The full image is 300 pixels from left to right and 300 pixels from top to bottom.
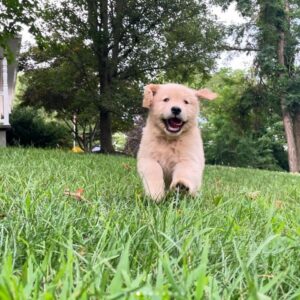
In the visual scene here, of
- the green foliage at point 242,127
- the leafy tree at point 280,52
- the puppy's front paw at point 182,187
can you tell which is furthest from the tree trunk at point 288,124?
the puppy's front paw at point 182,187

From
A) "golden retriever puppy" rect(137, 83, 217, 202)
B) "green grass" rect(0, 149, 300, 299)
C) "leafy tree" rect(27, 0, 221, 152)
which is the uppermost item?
"leafy tree" rect(27, 0, 221, 152)

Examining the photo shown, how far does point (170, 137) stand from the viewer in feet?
12.6

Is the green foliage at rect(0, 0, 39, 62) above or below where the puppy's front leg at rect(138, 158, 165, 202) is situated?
above

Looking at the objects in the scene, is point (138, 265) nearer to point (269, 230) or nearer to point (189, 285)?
point (189, 285)

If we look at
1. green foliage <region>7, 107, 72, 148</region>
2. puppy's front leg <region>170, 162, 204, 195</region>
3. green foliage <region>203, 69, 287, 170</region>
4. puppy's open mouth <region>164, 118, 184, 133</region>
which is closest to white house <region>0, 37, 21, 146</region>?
green foliage <region>7, 107, 72, 148</region>

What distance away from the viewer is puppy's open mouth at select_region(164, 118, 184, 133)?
3.80 metres

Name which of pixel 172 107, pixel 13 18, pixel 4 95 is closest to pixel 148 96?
pixel 172 107

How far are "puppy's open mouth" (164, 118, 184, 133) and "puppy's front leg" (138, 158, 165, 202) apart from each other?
293mm

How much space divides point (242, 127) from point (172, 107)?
24490 mm

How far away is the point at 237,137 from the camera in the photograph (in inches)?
1228

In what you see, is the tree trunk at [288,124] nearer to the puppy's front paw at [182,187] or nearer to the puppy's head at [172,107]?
the puppy's head at [172,107]

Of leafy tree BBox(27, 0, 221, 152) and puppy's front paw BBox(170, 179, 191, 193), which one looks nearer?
puppy's front paw BBox(170, 179, 191, 193)

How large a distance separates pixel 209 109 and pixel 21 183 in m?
29.4

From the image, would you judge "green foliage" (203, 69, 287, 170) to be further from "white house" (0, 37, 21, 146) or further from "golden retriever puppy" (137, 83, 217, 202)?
"golden retriever puppy" (137, 83, 217, 202)
